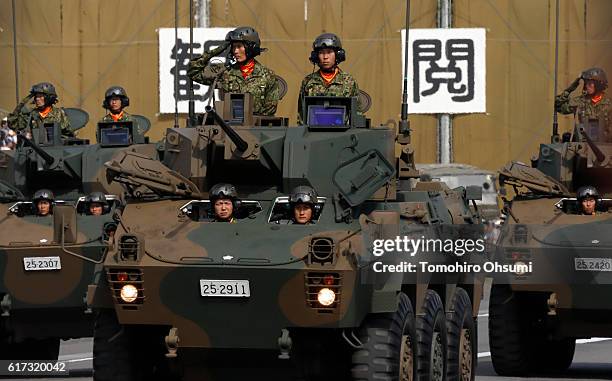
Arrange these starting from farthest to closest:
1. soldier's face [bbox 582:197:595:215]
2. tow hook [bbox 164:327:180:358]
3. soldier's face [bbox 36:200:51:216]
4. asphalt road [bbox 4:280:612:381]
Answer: soldier's face [bbox 36:200:51:216] < soldier's face [bbox 582:197:595:215] < asphalt road [bbox 4:280:612:381] < tow hook [bbox 164:327:180:358]

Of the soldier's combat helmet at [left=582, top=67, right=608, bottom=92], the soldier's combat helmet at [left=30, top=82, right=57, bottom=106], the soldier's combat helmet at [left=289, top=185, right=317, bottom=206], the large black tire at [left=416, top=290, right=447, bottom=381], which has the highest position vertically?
the soldier's combat helmet at [left=582, top=67, right=608, bottom=92]

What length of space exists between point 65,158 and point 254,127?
20.1ft

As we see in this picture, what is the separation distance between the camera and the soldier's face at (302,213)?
14.7 m

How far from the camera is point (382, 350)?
13898 millimetres

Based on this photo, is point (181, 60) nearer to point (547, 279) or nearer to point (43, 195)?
point (43, 195)

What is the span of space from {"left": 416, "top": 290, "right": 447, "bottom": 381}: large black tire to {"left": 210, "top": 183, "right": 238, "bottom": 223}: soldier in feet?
6.02

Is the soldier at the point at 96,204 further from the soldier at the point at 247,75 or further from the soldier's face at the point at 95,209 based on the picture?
the soldier at the point at 247,75

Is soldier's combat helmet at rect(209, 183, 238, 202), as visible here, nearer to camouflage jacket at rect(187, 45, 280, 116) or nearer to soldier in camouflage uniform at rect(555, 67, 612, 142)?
camouflage jacket at rect(187, 45, 280, 116)

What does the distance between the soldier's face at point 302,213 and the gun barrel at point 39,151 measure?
24.4 feet

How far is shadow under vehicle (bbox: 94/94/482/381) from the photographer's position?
13867mm

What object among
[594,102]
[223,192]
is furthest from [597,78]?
[223,192]

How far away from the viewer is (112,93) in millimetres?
23547

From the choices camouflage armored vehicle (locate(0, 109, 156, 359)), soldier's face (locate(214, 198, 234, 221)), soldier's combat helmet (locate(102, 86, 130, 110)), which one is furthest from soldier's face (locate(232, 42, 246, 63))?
soldier's combat helmet (locate(102, 86, 130, 110))

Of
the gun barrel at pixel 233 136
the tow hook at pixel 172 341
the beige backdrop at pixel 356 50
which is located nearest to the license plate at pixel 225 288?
the tow hook at pixel 172 341
